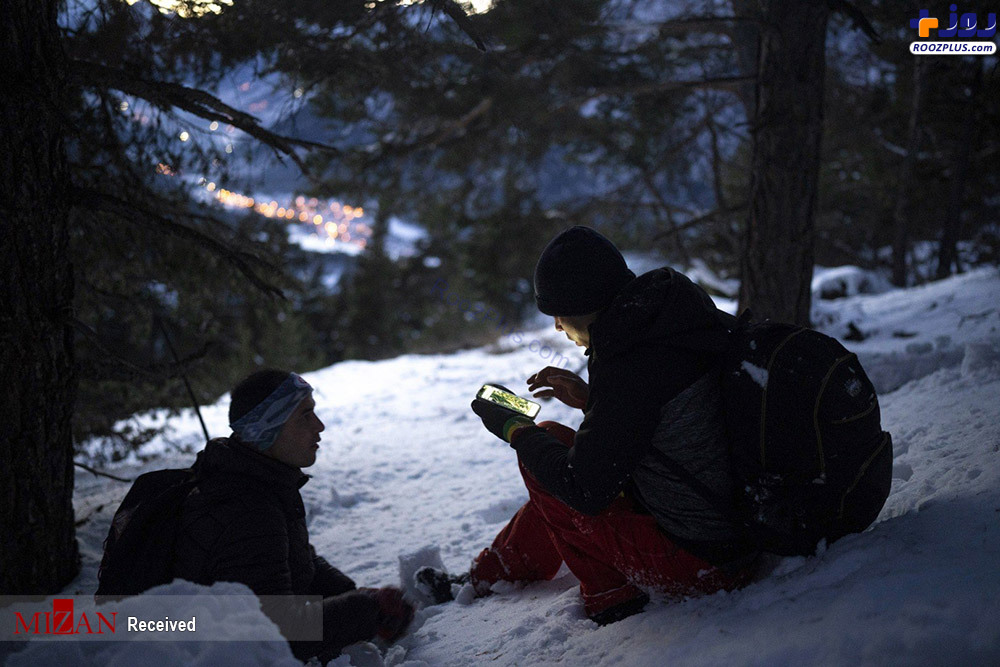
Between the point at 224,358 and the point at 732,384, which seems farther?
the point at 224,358

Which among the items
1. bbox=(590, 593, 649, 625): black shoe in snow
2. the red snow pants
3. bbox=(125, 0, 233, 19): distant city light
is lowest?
bbox=(590, 593, 649, 625): black shoe in snow

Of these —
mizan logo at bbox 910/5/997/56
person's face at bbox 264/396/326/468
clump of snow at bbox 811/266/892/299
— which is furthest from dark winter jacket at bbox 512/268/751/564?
clump of snow at bbox 811/266/892/299

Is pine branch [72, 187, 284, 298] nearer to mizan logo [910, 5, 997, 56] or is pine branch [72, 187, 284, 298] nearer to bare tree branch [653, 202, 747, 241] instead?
bare tree branch [653, 202, 747, 241]

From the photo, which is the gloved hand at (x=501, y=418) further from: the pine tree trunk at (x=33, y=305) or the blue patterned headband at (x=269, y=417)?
the pine tree trunk at (x=33, y=305)

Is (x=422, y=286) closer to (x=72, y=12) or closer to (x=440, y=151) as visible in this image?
(x=440, y=151)

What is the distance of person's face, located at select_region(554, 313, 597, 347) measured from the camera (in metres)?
2.40

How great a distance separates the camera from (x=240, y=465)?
2.37 meters

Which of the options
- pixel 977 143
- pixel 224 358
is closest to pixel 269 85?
pixel 224 358

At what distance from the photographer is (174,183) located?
16.3 feet

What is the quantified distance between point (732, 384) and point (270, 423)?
1.69 meters

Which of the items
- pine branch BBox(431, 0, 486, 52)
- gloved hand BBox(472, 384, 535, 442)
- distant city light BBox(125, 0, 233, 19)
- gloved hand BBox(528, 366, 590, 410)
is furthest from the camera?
distant city light BBox(125, 0, 233, 19)

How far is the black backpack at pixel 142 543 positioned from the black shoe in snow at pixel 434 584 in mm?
1235

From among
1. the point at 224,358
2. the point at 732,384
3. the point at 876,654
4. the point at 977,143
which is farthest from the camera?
the point at 977,143

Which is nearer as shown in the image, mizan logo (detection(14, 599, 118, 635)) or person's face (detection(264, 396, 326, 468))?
mizan logo (detection(14, 599, 118, 635))
